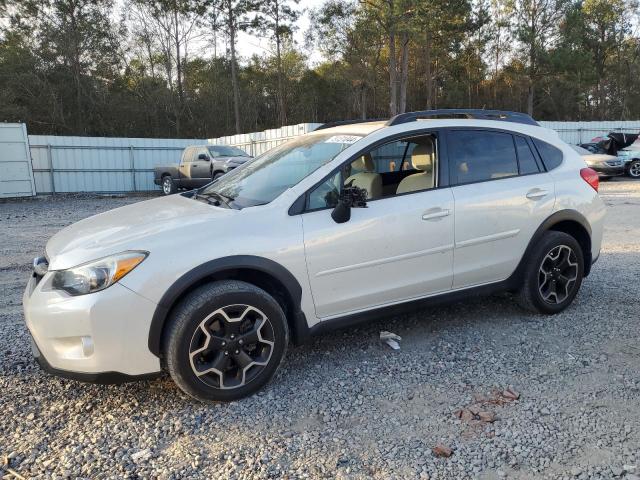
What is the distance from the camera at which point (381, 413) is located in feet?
9.78

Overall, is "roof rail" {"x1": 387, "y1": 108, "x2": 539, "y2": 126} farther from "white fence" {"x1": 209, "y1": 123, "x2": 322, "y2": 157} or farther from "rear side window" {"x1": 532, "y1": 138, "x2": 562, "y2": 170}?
"white fence" {"x1": 209, "y1": 123, "x2": 322, "y2": 157}

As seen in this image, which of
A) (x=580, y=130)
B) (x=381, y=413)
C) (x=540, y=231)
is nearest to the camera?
(x=381, y=413)

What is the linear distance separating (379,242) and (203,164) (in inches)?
575

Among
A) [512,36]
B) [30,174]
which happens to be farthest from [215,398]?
[512,36]

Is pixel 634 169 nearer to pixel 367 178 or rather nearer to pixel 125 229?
pixel 367 178

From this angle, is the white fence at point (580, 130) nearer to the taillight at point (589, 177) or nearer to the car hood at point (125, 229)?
the taillight at point (589, 177)

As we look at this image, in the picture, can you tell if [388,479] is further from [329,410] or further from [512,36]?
[512,36]

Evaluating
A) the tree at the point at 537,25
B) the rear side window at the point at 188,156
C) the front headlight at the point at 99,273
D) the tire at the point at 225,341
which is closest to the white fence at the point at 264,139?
the rear side window at the point at 188,156

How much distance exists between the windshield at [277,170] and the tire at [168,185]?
14.7 m

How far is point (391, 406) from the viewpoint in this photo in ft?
10.0

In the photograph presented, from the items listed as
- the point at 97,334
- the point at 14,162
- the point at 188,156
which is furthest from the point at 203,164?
the point at 97,334

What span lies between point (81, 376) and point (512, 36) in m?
42.1

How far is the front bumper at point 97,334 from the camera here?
9.04 ft

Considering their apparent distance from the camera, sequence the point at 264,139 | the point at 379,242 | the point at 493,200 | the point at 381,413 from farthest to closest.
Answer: the point at 264,139, the point at 493,200, the point at 379,242, the point at 381,413
